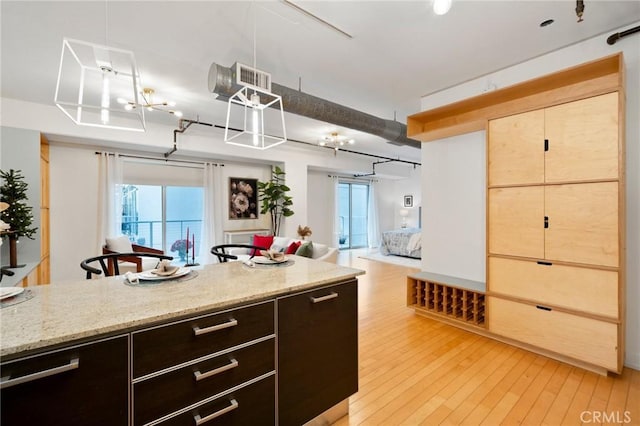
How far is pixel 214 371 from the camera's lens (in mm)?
1345

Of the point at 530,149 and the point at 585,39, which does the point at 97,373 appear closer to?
the point at 530,149

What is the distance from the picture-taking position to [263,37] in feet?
8.29

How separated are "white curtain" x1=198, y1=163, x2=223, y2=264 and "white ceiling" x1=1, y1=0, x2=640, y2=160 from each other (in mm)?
2772

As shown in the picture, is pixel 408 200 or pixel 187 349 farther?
pixel 408 200

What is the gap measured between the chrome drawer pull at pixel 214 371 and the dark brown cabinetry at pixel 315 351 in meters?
0.26

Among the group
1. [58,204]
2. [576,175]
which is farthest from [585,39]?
[58,204]

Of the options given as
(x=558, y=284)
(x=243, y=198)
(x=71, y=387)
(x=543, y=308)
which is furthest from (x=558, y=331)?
(x=243, y=198)

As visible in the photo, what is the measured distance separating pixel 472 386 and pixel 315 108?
3.09 m

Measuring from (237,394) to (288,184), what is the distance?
5572 millimetres

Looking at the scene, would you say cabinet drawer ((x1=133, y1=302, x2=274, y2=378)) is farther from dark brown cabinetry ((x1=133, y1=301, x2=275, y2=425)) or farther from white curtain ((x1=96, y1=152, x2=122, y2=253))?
white curtain ((x1=96, y1=152, x2=122, y2=253))

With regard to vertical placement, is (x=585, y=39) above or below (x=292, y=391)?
above

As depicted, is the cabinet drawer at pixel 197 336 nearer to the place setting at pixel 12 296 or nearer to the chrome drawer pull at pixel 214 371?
the chrome drawer pull at pixel 214 371

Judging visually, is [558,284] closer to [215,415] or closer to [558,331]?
[558,331]

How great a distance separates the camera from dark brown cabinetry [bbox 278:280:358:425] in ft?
5.27
